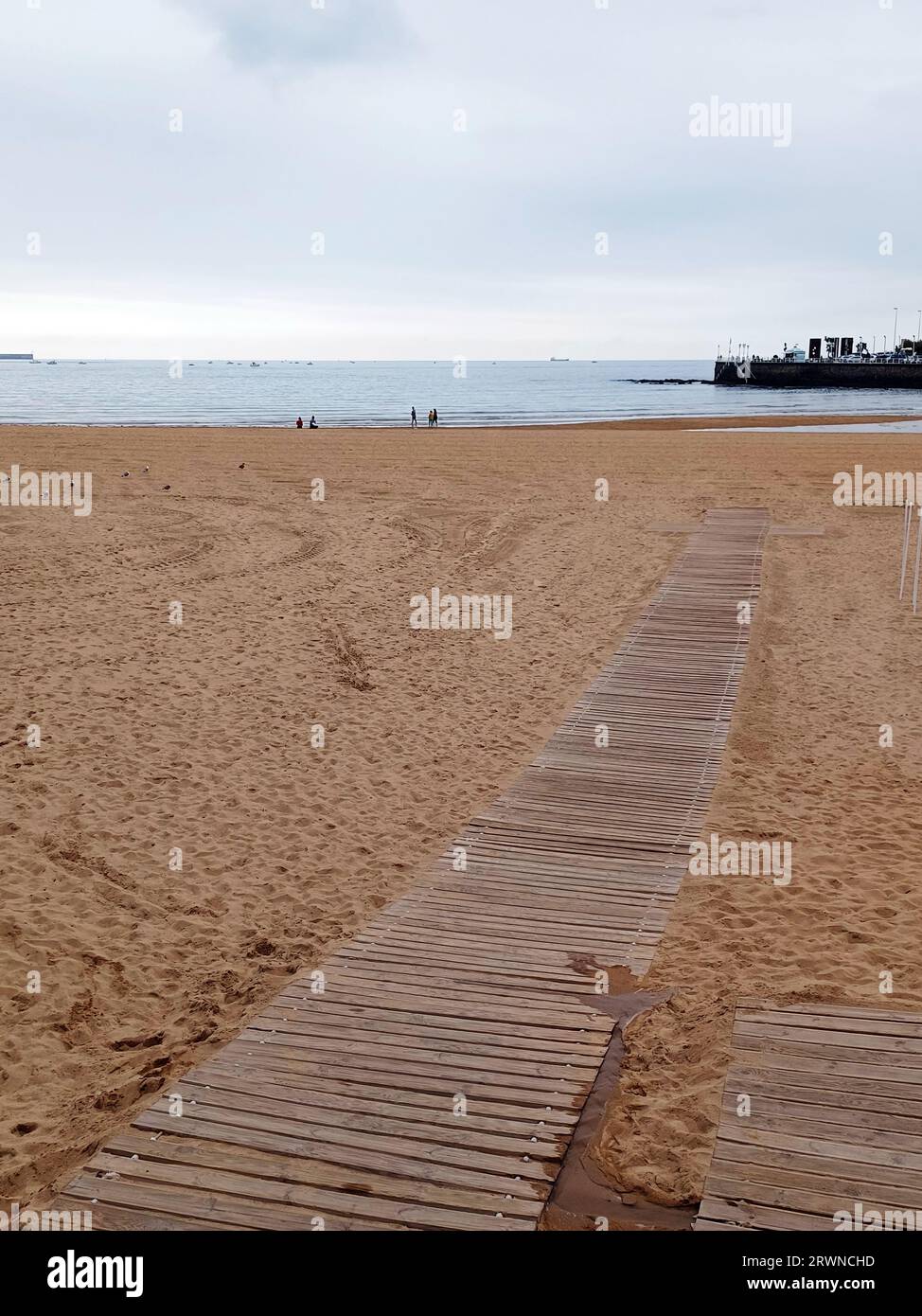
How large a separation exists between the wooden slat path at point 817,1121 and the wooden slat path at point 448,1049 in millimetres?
801

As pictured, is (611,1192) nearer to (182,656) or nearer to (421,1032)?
(421,1032)

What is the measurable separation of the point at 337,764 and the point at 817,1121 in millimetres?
6526

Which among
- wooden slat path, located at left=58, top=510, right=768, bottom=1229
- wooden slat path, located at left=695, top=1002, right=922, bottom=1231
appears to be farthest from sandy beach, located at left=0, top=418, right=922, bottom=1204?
wooden slat path, located at left=58, top=510, right=768, bottom=1229

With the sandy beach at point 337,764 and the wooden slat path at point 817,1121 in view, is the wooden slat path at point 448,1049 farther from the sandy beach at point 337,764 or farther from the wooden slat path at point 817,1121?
the wooden slat path at point 817,1121

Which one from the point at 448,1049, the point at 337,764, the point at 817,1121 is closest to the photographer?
the point at 817,1121

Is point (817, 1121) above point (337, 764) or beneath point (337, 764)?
beneath

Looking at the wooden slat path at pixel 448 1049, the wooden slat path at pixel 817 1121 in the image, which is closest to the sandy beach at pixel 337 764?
the wooden slat path at pixel 817 1121

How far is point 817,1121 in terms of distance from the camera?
5055mm

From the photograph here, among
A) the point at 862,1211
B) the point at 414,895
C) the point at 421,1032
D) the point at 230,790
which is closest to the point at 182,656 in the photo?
the point at 230,790

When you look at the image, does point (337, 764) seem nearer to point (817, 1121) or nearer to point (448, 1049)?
point (448, 1049)

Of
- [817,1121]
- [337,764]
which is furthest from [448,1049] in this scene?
[337,764]

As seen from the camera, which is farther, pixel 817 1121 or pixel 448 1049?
pixel 448 1049

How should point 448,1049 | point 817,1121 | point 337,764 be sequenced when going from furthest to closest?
point 337,764, point 448,1049, point 817,1121

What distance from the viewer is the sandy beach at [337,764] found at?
20.5 ft
